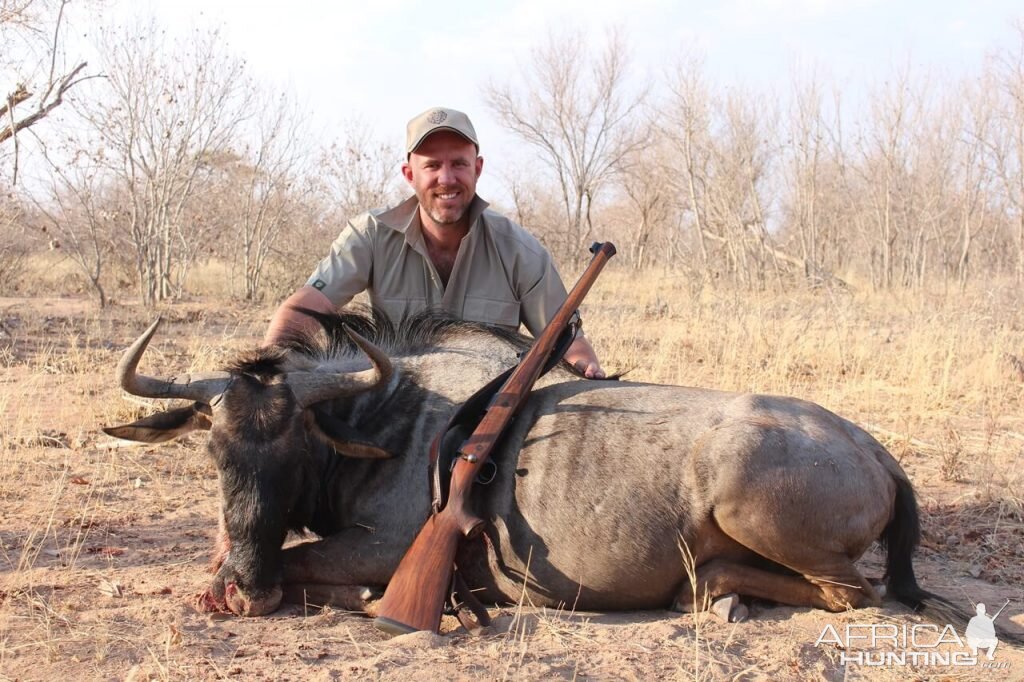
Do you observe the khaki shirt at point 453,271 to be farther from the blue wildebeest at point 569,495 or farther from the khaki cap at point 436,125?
the blue wildebeest at point 569,495

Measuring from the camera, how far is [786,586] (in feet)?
12.6

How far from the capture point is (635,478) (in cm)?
389

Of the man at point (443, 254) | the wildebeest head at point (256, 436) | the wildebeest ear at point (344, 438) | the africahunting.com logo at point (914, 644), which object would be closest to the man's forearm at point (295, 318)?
the man at point (443, 254)

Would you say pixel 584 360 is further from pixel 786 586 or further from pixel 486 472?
pixel 786 586

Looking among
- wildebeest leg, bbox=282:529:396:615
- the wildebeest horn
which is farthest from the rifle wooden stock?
the wildebeest horn

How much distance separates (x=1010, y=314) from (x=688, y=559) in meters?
10.4

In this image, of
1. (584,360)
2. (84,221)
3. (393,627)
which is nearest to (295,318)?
(584,360)

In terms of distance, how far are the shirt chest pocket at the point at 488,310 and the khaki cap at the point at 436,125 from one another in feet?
3.14

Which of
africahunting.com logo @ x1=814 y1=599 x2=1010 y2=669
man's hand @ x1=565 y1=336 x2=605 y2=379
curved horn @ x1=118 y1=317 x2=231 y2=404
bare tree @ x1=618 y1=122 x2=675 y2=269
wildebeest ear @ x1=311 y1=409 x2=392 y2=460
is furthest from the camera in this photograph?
bare tree @ x1=618 y1=122 x2=675 y2=269

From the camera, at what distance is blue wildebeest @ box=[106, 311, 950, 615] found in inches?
146

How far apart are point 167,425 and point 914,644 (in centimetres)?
318

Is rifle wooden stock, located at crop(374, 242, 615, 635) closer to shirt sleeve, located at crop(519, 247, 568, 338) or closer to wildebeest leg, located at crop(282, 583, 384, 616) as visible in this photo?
wildebeest leg, located at crop(282, 583, 384, 616)

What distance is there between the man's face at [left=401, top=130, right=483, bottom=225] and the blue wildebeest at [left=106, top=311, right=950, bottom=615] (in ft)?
4.87

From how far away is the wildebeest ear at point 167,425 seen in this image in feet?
12.9
